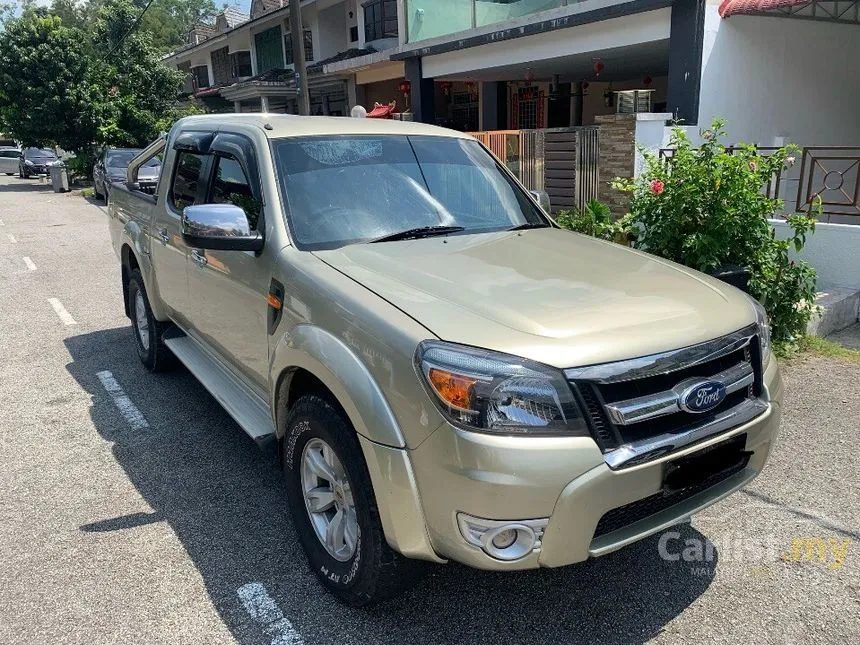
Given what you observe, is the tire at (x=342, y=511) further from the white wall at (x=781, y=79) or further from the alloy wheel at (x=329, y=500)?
the white wall at (x=781, y=79)

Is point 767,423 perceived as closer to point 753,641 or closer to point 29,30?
point 753,641

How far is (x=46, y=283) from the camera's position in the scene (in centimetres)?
975

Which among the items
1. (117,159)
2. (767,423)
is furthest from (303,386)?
(117,159)

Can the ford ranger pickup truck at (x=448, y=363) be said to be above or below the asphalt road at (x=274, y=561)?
above

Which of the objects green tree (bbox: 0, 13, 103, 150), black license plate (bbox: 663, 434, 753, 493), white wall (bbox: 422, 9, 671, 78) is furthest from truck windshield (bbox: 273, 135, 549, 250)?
green tree (bbox: 0, 13, 103, 150)

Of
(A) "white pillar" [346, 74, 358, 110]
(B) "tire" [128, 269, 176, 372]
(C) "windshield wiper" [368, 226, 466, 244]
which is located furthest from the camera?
(A) "white pillar" [346, 74, 358, 110]

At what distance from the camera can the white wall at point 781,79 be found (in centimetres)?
988

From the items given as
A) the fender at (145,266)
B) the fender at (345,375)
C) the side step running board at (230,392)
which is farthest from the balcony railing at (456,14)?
the fender at (345,375)

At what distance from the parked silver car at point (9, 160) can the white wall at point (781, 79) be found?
3684 cm

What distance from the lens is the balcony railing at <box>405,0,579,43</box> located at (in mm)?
13453

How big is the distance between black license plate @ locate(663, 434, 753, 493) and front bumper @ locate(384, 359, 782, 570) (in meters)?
0.05

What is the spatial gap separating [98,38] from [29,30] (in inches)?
192

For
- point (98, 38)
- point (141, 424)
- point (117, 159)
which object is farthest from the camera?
point (98, 38)

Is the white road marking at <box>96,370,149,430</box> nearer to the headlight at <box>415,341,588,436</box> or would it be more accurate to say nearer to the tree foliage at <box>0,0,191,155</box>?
the headlight at <box>415,341,588,436</box>
